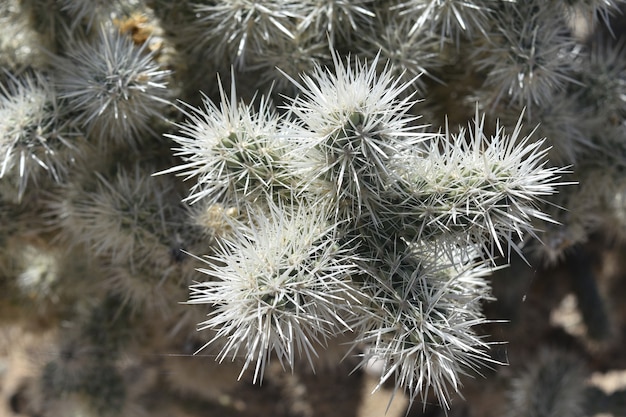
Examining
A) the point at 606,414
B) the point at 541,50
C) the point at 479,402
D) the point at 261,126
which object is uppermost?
the point at 541,50

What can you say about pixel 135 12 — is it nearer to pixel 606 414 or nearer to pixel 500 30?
pixel 500 30

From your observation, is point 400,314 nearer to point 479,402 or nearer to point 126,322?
point 126,322

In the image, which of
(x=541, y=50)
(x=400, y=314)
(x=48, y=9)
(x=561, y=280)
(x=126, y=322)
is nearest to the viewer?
(x=400, y=314)

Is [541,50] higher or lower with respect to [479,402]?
higher

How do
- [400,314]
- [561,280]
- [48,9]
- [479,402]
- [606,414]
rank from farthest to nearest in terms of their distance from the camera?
[561,280] → [479,402] → [606,414] → [48,9] → [400,314]

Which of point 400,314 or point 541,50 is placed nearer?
point 400,314

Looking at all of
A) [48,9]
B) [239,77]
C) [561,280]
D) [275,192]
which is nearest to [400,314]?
[275,192]

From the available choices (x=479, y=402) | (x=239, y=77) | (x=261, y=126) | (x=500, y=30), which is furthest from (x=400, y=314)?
(x=479, y=402)
